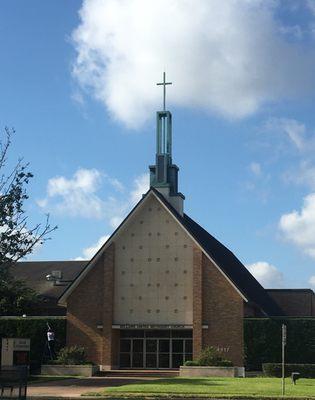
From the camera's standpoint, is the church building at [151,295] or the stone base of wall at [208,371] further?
the church building at [151,295]

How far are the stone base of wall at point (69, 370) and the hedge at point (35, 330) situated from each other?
13.9 ft

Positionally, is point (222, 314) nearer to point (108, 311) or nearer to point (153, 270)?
point (153, 270)

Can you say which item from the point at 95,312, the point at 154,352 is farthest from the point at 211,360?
the point at 95,312

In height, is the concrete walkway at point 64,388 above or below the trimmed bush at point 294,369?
below

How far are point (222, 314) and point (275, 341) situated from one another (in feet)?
11.6

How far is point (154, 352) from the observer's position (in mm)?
44812

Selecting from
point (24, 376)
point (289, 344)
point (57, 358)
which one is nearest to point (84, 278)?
point (57, 358)

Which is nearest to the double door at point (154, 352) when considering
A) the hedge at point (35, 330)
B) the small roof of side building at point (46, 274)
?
the hedge at point (35, 330)

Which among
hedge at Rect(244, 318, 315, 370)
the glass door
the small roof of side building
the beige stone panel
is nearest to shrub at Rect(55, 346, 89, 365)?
the beige stone panel

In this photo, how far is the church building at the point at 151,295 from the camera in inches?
1679

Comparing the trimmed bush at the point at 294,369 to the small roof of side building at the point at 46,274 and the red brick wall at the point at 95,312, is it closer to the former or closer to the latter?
the red brick wall at the point at 95,312

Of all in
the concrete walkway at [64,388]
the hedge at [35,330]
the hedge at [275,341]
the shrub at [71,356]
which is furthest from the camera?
the hedge at [35,330]

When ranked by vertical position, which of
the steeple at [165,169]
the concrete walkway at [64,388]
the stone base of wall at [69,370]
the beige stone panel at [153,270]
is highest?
the steeple at [165,169]

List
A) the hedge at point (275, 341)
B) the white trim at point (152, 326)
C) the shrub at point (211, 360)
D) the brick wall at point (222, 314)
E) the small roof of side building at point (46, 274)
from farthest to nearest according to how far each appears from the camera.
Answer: the small roof of side building at point (46, 274)
the white trim at point (152, 326)
the brick wall at point (222, 314)
the hedge at point (275, 341)
the shrub at point (211, 360)
